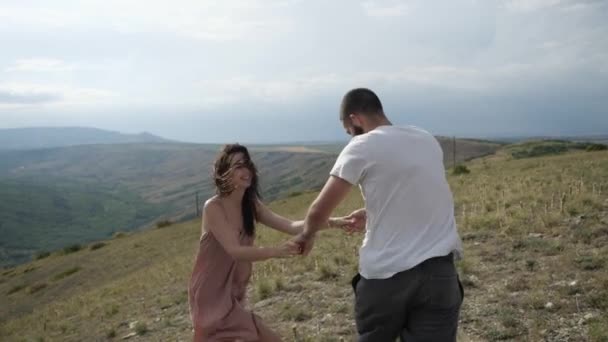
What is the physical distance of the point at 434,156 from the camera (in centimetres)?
358

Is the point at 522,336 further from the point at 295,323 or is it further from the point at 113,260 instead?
the point at 113,260

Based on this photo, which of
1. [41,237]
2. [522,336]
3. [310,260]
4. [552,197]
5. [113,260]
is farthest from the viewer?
[41,237]

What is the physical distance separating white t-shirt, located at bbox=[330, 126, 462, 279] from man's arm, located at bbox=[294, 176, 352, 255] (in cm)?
7

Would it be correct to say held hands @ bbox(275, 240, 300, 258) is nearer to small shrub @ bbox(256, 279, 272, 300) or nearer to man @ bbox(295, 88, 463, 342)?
man @ bbox(295, 88, 463, 342)

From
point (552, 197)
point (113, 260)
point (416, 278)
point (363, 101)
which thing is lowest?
point (113, 260)

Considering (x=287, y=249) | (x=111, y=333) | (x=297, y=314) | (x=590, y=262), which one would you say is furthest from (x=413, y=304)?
(x=111, y=333)

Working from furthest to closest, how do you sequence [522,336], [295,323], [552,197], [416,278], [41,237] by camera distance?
[41,237], [552,197], [295,323], [522,336], [416,278]

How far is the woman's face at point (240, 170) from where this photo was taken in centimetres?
422

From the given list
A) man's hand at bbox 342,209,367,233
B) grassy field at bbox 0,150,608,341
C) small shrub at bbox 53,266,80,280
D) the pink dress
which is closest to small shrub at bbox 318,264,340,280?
grassy field at bbox 0,150,608,341

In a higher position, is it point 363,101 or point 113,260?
point 363,101

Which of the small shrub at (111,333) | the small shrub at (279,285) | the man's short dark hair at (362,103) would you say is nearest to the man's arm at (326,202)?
the man's short dark hair at (362,103)

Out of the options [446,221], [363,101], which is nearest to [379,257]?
[446,221]

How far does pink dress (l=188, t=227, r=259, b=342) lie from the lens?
4.17 m

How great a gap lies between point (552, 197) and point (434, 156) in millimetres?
11366
